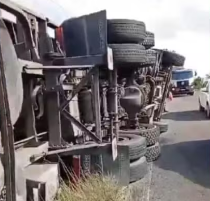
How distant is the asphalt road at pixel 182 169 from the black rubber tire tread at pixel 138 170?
163mm

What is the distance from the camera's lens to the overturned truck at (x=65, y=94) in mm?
3152

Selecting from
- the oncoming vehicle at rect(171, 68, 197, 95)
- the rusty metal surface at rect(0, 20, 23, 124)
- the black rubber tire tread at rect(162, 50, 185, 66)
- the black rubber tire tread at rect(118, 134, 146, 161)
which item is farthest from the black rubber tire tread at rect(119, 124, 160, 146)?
the oncoming vehicle at rect(171, 68, 197, 95)

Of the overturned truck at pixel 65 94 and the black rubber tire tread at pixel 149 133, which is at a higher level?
the overturned truck at pixel 65 94

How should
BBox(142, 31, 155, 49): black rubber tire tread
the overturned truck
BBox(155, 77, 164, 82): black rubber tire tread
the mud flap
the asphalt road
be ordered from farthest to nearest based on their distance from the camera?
BBox(155, 77, 164, 82): black rubber tire tread, BBox(142, 31, 155, 49): black rubber tire tread, the mud flap, the asphalt road, the overturned truck

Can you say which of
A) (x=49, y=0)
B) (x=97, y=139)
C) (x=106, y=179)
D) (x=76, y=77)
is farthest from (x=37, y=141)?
(x=49, y=0)

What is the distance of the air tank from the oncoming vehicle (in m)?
26.3

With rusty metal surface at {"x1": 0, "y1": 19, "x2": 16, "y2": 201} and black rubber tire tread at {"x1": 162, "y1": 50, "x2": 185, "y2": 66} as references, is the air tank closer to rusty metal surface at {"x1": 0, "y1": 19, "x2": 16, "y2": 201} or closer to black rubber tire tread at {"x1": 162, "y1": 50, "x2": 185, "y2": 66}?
rusty metal surface at {"x1": 0, "y1": 19, "x2": 16, "y2": 201}

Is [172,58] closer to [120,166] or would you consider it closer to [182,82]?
[120,166]

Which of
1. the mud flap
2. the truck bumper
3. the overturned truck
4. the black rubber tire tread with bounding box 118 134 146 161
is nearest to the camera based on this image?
the overturned truck

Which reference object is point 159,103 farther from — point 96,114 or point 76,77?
point 96,114

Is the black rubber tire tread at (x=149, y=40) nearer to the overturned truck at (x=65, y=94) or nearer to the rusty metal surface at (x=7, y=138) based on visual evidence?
the overturned truck at (x=65, y=94)

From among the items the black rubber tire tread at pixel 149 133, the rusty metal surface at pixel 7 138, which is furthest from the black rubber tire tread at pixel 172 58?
the rusty metal surface at pixel 7 138

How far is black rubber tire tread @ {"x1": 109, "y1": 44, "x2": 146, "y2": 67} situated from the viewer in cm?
534

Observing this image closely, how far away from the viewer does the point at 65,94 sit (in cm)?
463
